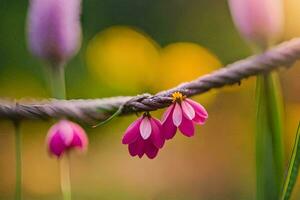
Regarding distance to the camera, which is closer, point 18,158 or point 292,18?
point 292,18

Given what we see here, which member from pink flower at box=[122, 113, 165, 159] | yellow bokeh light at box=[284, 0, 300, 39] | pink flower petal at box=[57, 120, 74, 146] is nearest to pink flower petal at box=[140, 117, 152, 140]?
pink flower at box=[122, 113, 165, 159]

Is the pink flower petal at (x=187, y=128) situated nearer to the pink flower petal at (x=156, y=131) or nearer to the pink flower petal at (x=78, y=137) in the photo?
the pink flower petal at (x=156, y=131)

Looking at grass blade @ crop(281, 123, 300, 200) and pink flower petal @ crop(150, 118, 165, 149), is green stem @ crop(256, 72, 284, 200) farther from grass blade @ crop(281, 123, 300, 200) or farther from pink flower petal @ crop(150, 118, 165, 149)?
pink flower petal @ crop(150, 118, 165, 149)

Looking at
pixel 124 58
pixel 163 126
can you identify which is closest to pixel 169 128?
pixel 163 126

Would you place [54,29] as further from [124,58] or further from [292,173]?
[292,173]

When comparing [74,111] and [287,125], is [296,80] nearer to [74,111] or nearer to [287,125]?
[287,125]

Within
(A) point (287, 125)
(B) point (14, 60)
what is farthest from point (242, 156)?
(B) point (14, 60)

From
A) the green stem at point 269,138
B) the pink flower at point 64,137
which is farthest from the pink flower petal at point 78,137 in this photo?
the green stem at point 269,138

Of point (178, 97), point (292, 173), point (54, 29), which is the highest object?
point (54, 29)
